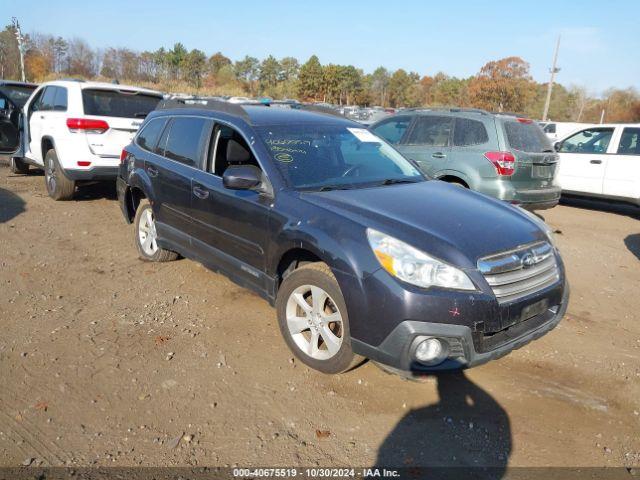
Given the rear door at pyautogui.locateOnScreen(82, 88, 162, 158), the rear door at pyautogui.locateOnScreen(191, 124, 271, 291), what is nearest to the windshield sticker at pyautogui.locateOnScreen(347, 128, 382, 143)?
the rear door at pyautogui.locateOnScreen(191, 124, 271, 291)

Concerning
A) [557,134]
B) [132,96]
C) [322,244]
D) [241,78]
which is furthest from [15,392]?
[241,78]

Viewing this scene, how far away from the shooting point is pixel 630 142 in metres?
9.31

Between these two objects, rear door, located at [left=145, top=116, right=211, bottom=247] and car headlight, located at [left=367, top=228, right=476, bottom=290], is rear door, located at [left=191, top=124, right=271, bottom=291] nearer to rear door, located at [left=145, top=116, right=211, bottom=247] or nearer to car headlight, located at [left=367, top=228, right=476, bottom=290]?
rear door, located at [left=145, top=116, right=211, bottom=247]

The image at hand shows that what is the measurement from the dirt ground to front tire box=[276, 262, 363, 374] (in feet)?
0.54

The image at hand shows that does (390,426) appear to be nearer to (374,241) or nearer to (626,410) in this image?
(374,241)

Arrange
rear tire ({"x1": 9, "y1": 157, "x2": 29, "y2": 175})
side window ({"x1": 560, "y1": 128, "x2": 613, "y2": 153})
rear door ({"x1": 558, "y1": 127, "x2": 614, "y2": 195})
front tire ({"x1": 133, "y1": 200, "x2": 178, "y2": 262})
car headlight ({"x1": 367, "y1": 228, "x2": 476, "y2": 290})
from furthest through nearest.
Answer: rear tire ({"x1": 9, "y1": 157, "x2": 29, "y2": 175}) < side window ({"x1": 560, "y1": 128, "x2": 613, "y2": 153}) < rear door ({"x1": 558, "y1": 127, "x2": 614, "y2": 195}) < front tire ({"x1": 133, "y1": 200, "x2": 178, "y2": 262}) < car headlight ({"x1": 367, "y1": 228, "x2": 476, "y2": 290})

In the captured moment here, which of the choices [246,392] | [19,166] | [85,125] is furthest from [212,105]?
[19,166]

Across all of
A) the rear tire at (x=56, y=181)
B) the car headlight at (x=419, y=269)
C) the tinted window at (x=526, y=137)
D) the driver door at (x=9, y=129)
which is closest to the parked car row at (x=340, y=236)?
the car headlight at (x=419, y=269)

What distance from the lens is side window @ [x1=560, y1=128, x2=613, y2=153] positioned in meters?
9.78

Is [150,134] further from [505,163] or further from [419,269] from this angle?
[505,163]

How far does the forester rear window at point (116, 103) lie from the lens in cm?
760

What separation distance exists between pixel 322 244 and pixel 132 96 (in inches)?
243

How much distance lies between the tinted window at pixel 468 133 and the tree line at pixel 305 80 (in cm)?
4595

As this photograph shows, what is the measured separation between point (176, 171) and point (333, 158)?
1526 millimetres
